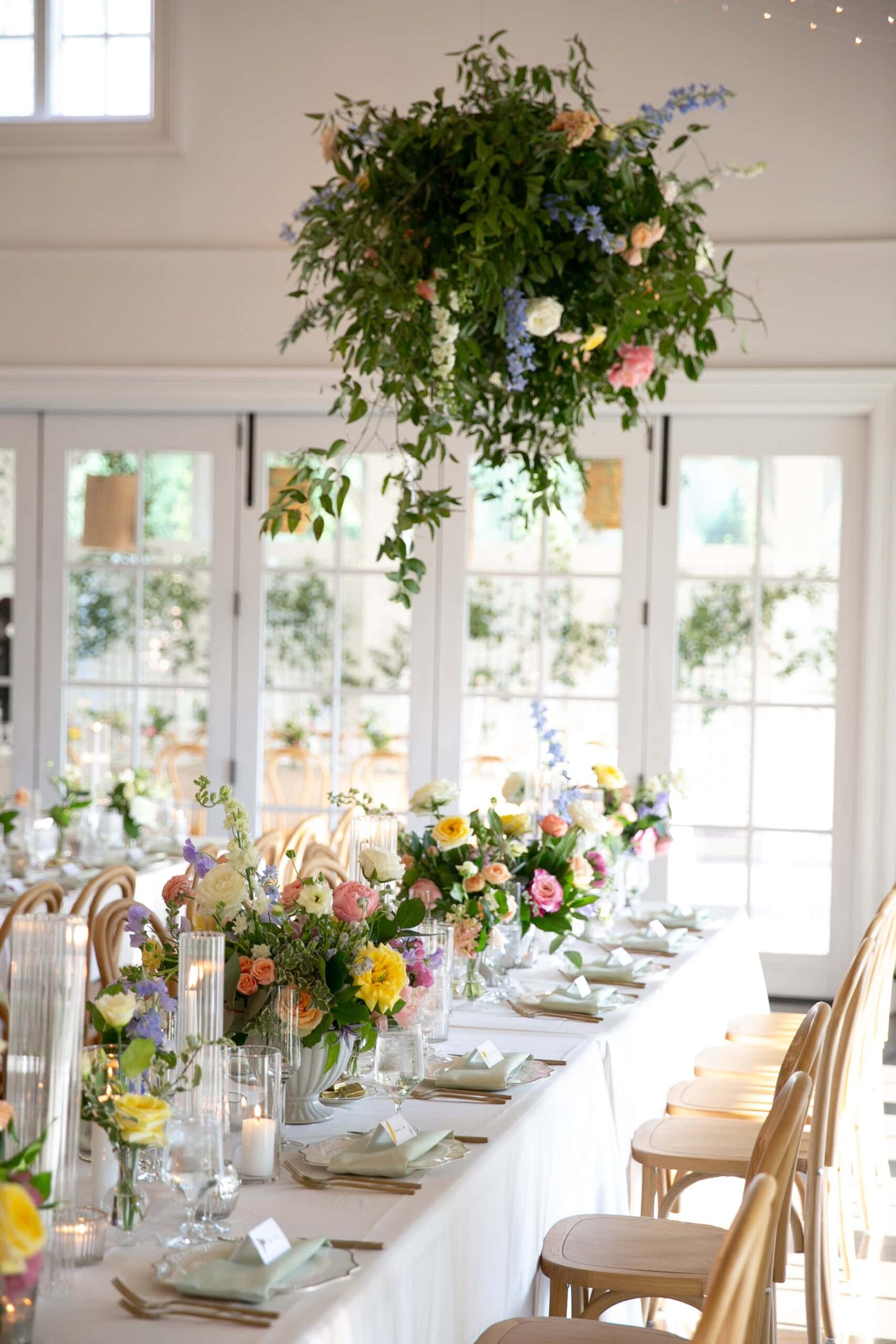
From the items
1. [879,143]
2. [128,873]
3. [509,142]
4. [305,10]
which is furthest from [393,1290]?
[305,10]

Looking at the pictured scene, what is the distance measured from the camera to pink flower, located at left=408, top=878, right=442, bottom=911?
323 cm

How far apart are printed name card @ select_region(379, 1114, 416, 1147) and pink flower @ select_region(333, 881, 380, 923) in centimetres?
30

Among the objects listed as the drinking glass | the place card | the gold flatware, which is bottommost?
the gold flatware

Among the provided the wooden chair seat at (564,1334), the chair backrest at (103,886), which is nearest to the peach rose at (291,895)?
the wooden chair seat at (564,1334)

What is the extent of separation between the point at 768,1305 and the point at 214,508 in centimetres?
480

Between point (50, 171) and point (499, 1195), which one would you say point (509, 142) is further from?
point (50, 171)

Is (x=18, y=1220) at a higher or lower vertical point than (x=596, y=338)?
lower

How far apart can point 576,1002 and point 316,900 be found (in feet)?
3.71

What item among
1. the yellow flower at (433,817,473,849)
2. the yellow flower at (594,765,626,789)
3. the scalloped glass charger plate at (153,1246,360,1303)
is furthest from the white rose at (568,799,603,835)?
the scalloped glass charger plate at (153,1246,360,1303)

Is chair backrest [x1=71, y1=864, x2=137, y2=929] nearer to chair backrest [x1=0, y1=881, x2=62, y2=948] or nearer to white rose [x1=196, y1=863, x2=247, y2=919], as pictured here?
chair backrest [x1=0, y1=881, x2=62, y2=948]

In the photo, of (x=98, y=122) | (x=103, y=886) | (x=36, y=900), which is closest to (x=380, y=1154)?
(x=36, y=900)

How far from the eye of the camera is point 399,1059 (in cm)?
224

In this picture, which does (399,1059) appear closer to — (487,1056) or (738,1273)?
(487,1056)

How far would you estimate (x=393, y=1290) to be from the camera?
1730 mm
